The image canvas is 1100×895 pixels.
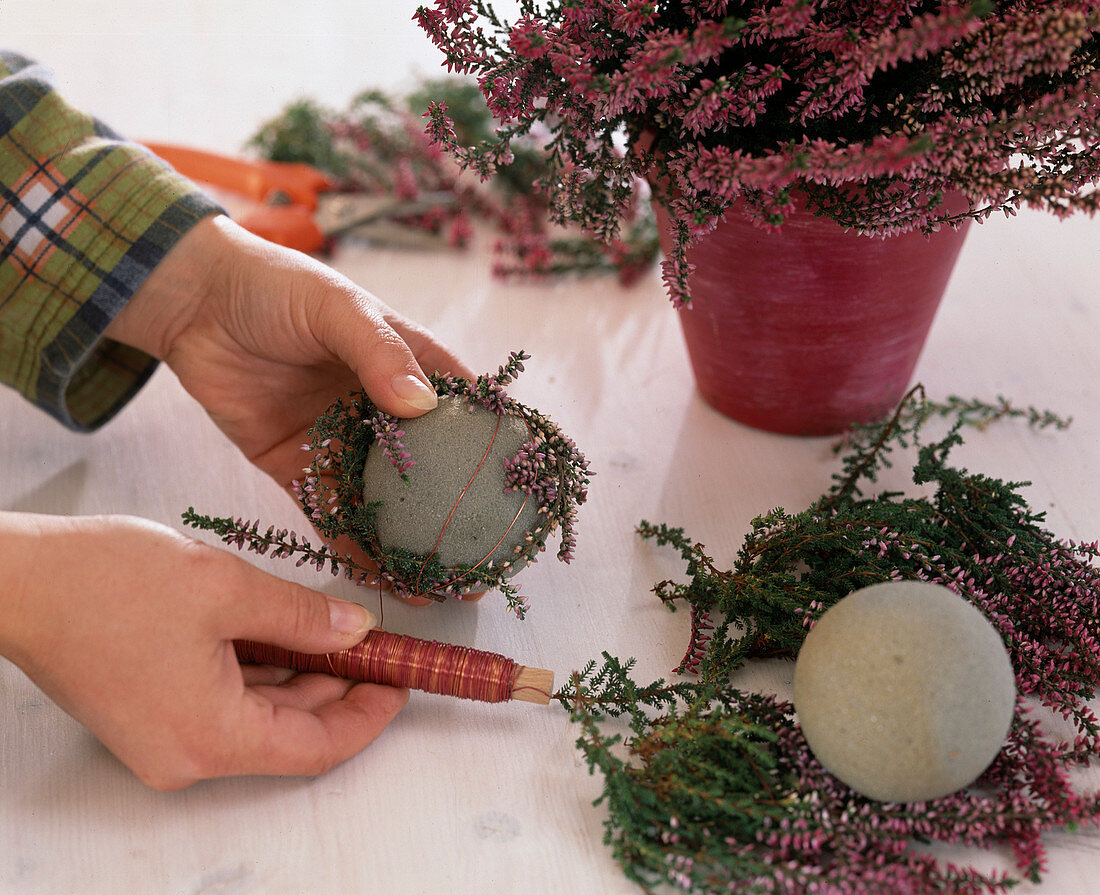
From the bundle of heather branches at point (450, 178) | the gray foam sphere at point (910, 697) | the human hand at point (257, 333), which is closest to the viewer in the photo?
the gray foam sphere at point (910, 697)

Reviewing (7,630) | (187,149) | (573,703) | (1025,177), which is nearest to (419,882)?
(573,703)

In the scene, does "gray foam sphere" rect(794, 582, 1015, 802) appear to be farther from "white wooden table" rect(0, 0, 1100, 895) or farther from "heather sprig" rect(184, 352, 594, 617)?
"heather sprig" rect(184, 352, 594, 617)

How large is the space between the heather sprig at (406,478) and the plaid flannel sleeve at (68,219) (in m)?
0.32

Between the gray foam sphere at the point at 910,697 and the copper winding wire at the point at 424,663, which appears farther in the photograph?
the copper winding wire at the point at 424,663

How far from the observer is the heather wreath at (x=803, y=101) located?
683mm

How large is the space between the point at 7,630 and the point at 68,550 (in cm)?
6

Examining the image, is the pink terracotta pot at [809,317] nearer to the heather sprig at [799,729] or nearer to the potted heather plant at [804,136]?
the potted heather plant at [804,136]

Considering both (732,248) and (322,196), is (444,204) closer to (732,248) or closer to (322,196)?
(322,196)

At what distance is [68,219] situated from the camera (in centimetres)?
96

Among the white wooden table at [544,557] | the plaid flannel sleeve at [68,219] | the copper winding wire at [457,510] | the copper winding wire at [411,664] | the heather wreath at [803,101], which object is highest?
the heather wreath at [803,101]

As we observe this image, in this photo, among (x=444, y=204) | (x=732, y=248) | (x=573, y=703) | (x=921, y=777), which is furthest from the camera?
(x=444, y=204)

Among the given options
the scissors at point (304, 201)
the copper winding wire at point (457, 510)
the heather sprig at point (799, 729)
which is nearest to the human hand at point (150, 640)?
the copper winding wire at point (457, 510)

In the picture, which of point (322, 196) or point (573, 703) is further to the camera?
point (322, 196)

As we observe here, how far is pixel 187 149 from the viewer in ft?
4.92
